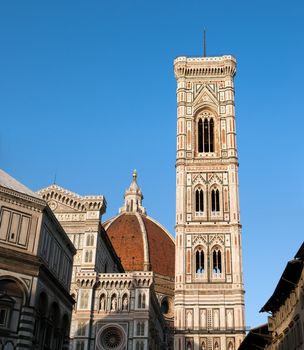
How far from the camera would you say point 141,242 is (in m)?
85.2

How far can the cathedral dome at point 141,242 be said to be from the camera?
82.8 metres

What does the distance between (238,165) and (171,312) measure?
31807 mm

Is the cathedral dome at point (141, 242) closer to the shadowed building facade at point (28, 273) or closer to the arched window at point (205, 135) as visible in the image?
the arched window at point (205, 135)

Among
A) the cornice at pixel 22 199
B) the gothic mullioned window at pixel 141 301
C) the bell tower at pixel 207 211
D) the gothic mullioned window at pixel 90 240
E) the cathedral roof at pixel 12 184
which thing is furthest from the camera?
the gothic mullioned window at pixel 90 240

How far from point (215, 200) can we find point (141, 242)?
36.4 metres

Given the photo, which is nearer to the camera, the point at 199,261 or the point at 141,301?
the point at 141,301

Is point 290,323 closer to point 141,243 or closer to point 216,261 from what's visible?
point 216,261

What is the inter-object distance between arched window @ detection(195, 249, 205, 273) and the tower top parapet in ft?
64.4

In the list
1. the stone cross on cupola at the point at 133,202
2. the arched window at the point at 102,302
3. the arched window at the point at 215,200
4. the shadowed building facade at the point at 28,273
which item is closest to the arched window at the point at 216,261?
the arched window at the point at 215,200

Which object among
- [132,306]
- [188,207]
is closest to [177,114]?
[188,207]

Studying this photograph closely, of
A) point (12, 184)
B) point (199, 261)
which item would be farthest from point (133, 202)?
point (12, 184)

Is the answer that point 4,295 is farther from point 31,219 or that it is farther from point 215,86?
point 215,86

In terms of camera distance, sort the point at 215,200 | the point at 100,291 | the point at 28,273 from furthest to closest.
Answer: the point at 215,200
the point at 100,291
the point at 28,273

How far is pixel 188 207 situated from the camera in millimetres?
50312
